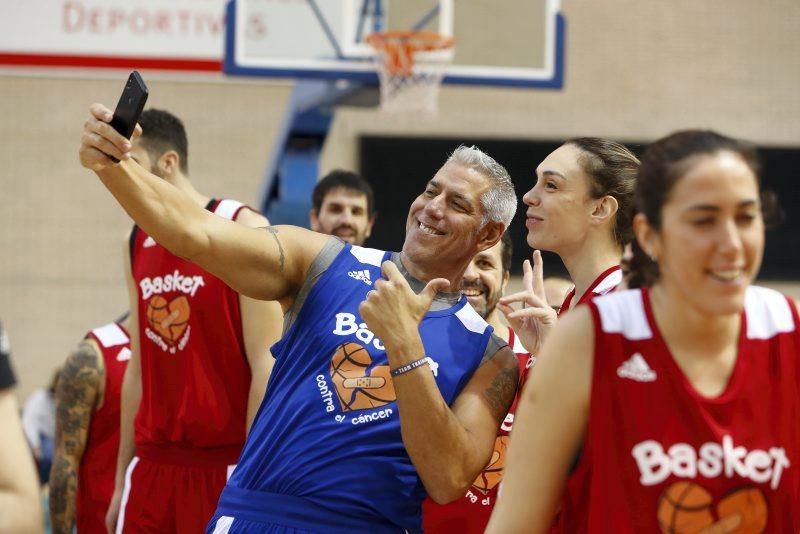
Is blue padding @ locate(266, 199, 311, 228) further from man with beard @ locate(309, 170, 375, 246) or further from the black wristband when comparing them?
the black wristband

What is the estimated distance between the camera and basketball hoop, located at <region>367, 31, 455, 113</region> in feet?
29.0

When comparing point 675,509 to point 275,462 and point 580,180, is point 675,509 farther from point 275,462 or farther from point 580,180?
point 580,180

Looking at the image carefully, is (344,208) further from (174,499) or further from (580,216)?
(580,216)

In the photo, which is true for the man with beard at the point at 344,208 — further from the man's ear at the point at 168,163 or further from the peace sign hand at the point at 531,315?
the peace sign hand at the point at 531,315

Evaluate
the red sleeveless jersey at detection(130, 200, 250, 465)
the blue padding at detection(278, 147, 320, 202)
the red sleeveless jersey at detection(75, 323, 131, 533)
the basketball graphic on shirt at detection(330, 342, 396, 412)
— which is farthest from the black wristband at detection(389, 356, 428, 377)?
the blue padding at detection(278, 147, 320, 202)

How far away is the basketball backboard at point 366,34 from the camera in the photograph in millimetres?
8930

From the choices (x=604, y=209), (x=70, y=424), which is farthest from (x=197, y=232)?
(x=70, y=424)

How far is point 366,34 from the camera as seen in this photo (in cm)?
926

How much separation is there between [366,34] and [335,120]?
198 inches

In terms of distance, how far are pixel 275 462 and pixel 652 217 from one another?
141 centimetres

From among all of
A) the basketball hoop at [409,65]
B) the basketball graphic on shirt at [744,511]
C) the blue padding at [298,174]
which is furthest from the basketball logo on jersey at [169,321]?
the basketball hoop at [409,65]

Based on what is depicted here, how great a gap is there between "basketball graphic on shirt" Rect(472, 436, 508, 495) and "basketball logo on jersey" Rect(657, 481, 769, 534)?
1924 millimetres

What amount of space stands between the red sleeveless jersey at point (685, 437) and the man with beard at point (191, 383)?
231cm

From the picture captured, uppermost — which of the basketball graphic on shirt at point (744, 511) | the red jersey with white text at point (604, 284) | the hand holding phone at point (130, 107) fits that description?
the hand holding phone at point (130, 107)
